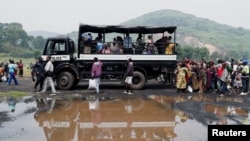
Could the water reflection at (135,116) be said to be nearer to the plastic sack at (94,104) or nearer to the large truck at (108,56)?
the plastic sack at (94,104)

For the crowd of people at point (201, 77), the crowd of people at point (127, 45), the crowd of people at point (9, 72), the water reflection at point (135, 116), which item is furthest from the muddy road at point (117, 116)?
the crowd of people at point (9, 72)

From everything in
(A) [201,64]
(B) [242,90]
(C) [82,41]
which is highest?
(C) [82,41]

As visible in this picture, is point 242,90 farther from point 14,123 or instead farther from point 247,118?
point 14,123

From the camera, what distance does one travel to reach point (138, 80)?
17.4 meters

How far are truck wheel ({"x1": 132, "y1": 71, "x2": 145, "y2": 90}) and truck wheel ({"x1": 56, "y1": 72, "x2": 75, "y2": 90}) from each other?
2.97m

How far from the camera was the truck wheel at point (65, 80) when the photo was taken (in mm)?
16734

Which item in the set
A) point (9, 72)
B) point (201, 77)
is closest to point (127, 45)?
point (201, 77)

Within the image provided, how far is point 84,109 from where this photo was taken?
1152cm

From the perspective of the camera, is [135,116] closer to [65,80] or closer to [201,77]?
[201,77]

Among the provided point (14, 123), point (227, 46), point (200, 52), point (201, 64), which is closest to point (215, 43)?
point (227, 46)

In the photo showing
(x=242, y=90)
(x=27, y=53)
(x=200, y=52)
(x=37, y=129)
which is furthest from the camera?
(x=27, y=53)

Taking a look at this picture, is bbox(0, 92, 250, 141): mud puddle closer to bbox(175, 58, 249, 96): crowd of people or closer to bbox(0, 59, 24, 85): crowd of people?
bbox(175, 58, 249, 96): crowd of people

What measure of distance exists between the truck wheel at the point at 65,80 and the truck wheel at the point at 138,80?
2.97 meters

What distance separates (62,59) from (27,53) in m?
73.4
